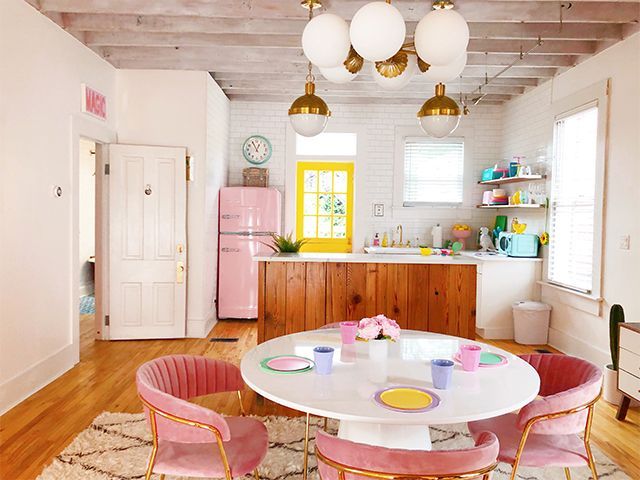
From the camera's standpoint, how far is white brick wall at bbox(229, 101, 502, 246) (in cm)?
733

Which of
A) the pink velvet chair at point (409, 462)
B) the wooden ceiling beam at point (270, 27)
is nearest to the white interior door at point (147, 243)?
the wooden ceiling beam at point (270, 27)

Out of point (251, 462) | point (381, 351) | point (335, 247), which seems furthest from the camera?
point (335, 247)

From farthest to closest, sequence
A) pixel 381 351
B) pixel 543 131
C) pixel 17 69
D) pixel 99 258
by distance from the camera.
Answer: pixel 543 131, pixel 99 258, pixel 17 69, pixel 381 351

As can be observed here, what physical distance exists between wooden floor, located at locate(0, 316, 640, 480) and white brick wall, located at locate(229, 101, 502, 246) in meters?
2.94

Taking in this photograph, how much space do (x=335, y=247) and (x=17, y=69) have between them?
15.3ft

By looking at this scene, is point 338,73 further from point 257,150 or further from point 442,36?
point 257,150

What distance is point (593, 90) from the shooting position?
4.94 meters

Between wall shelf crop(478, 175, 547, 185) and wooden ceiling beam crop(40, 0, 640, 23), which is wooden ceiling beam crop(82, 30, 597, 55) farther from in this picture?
wall shelf crop(478, 175, 547, 185)

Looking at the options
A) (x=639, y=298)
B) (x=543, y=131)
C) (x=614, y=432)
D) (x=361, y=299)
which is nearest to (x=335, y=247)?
(x=543, y=131)

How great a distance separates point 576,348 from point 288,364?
403cm

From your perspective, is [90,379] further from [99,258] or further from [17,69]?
[17,69]

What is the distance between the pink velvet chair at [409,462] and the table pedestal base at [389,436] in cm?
59

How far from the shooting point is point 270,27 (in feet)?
14.8

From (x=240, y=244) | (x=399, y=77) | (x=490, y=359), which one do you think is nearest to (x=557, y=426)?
(x=490, y=359)
